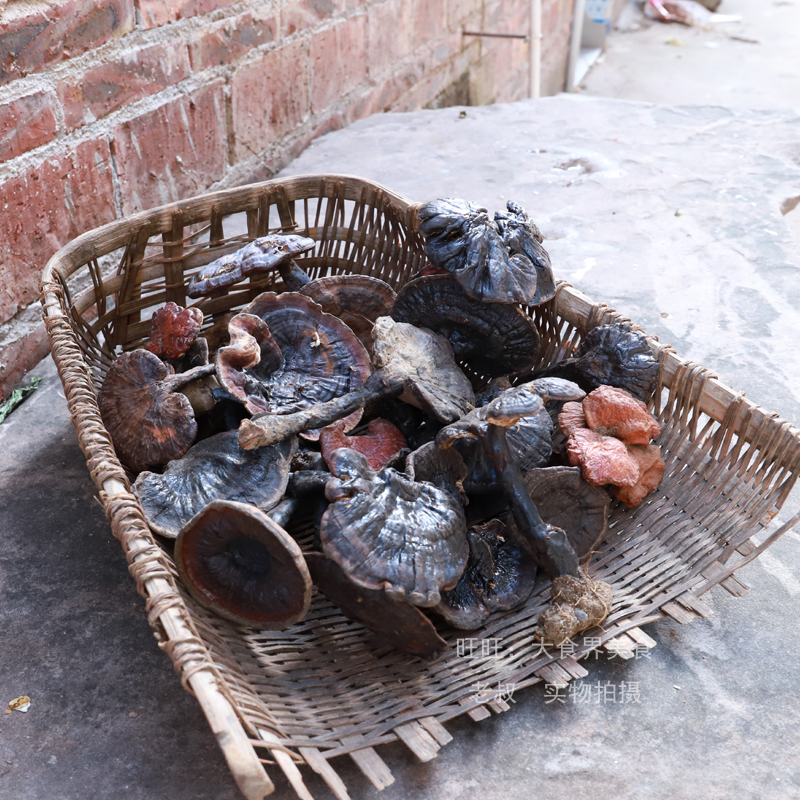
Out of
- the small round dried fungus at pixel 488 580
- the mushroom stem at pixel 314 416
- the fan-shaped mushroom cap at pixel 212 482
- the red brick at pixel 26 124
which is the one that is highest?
the red brick at pixel 26 124

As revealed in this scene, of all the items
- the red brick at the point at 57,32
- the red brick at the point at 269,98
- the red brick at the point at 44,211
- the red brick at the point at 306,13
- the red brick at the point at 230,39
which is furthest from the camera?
the red brick at the point at 306,13

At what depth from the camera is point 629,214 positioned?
381cm

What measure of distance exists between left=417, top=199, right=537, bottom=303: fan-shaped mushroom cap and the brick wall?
147cm

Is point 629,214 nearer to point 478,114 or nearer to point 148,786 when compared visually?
point 478,114

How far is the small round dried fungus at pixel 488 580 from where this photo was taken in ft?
5.57

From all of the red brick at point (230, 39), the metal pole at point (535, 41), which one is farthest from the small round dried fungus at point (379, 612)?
the metal pole at point (535, 41)

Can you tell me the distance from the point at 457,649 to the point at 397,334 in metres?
0.83

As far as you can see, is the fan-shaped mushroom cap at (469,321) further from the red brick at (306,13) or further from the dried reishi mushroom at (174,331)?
the red brick at (306,13)

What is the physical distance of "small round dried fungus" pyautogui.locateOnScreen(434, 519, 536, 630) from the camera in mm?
1698

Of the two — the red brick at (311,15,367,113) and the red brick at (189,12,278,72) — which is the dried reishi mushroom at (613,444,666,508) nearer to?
the red brick at (189,12,278,72)

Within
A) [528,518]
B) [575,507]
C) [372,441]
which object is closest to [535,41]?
[372,441]

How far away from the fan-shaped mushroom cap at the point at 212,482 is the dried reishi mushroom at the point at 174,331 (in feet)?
1.15

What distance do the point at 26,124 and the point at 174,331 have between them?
1091 millimetres

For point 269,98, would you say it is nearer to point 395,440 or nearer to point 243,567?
point 395,440
